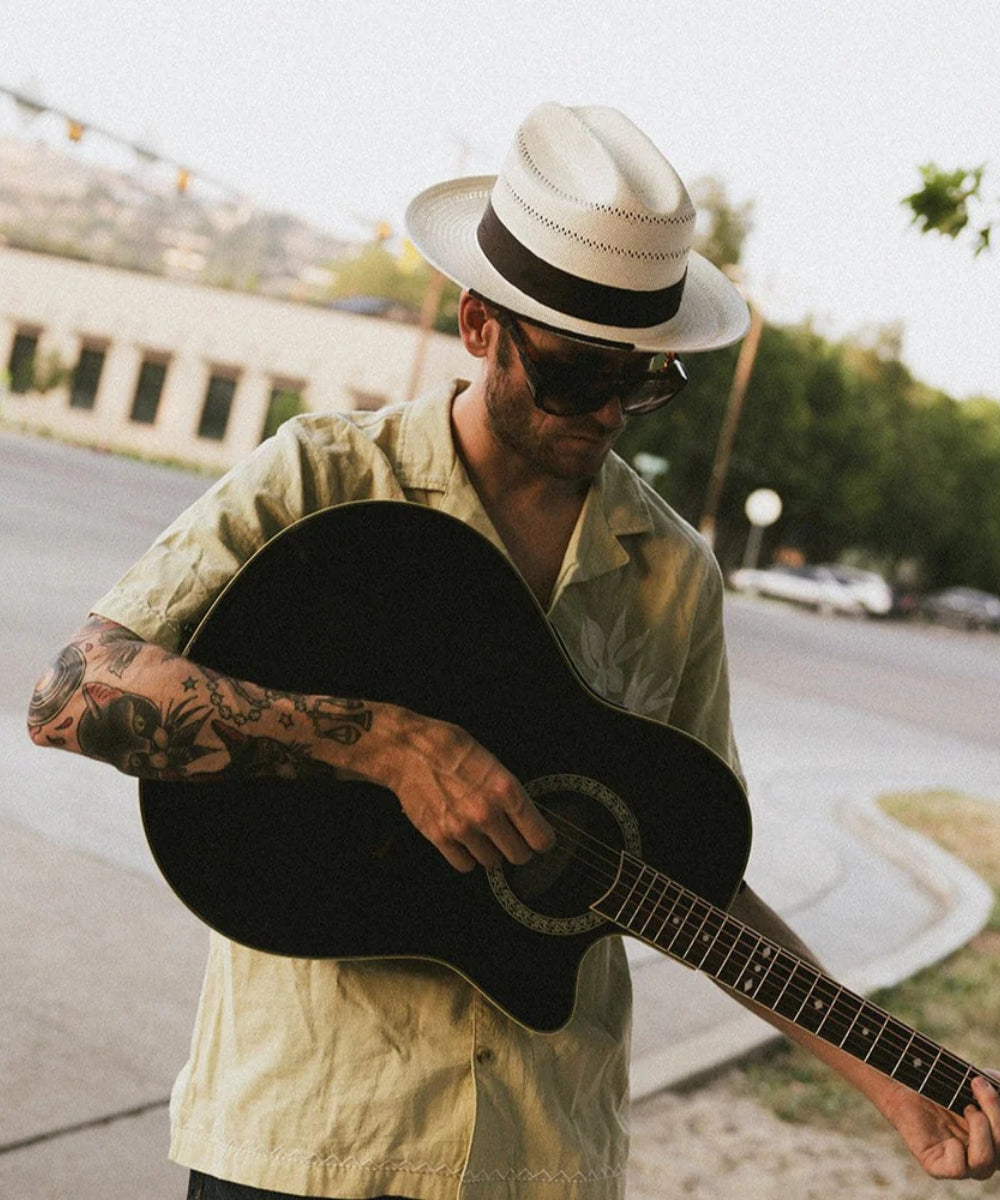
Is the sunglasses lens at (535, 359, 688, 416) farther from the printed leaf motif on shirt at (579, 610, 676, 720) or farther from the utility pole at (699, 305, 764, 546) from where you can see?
the utility pole at (699, 305, 764, 546)

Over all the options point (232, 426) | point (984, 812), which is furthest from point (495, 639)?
point (232, 426)

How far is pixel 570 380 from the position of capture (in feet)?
6.57

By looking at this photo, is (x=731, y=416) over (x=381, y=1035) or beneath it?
beneath

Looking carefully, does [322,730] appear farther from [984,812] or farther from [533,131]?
[984,812]

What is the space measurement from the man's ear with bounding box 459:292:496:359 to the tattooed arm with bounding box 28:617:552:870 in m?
0.53

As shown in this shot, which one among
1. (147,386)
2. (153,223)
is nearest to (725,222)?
(147,386)

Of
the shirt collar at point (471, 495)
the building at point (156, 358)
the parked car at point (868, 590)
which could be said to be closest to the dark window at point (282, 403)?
the building at point (156, 358)

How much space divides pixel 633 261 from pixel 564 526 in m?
0.39

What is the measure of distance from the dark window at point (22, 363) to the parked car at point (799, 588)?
2435 cm

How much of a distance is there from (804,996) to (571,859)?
38cm

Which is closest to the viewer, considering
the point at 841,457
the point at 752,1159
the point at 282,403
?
the point at 752,1159

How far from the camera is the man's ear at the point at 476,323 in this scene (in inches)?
81.4

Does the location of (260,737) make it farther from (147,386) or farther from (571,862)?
(147,386)

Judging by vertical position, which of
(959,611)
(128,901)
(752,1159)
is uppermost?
(752,1159)
